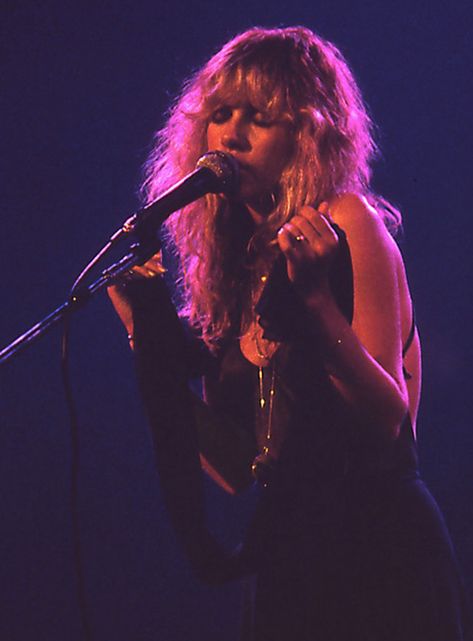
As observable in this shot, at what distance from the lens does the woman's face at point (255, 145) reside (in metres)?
1.24

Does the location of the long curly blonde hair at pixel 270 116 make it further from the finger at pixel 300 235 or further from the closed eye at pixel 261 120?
the finger at pixel 300 235

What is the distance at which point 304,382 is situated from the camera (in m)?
1.16

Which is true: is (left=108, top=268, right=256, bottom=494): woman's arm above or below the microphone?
below

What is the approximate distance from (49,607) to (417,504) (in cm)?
170

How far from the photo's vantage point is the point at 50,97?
7.93 feet

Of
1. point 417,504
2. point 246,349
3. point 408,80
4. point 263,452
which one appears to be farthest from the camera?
point 408,80

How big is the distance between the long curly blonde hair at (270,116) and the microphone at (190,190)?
0.13m

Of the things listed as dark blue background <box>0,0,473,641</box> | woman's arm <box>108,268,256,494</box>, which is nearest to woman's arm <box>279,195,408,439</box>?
woman's arm <box>108,268,256,494</box>

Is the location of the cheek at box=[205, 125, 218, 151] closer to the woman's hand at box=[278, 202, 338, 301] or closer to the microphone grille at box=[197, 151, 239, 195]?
the microphone grille at box=[197, 151, 239, 195]

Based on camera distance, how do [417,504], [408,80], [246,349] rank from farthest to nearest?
[408,80] → [246,349] → [417,504]

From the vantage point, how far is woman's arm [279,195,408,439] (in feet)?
3.34

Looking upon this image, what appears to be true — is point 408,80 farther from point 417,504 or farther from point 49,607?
point 49,607

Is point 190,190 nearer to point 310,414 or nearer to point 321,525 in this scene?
point 310,414

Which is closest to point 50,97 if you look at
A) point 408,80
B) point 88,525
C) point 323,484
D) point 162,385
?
point 408,80
